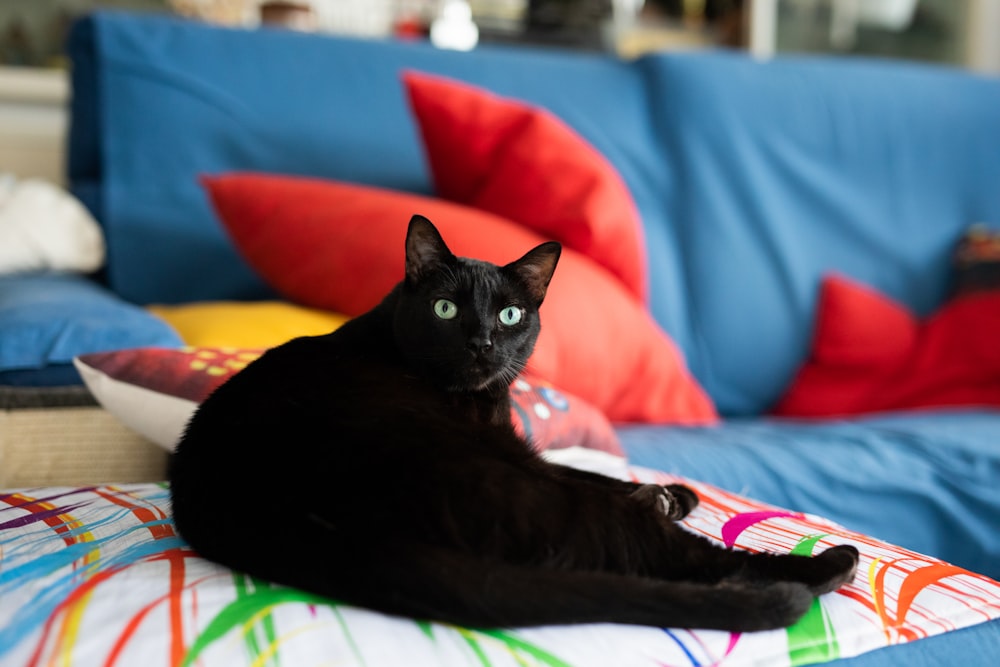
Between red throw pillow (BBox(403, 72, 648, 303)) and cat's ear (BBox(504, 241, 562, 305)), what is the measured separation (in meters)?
0.63

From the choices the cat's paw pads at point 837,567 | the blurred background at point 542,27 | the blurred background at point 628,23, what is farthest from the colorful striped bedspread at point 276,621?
the blurred background at point 628,23

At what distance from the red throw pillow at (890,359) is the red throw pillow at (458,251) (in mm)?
429

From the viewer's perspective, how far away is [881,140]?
2016 mm

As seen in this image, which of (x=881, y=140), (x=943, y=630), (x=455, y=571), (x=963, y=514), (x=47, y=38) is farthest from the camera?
(x=47, y=38)

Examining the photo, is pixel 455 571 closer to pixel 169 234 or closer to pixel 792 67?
pixel 169 234

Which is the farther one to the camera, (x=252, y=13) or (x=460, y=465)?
(x=252, y=13)

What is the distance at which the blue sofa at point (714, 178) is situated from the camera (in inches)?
51.1

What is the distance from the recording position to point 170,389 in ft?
3.08

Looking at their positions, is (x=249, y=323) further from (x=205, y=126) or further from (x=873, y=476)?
(x=873, y=476)

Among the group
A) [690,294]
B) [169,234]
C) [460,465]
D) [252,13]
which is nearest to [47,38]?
[252,13]

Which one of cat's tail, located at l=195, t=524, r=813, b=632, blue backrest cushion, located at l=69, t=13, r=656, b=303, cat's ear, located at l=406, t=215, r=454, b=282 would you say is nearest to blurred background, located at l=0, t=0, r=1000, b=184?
blue backrest cushion, located at l=69, t=13, r=656, b=303

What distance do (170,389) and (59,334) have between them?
210 mm

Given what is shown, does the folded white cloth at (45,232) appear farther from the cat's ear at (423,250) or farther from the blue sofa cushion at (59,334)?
the cat's ear at (423,250)

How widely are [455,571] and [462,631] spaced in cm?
5
